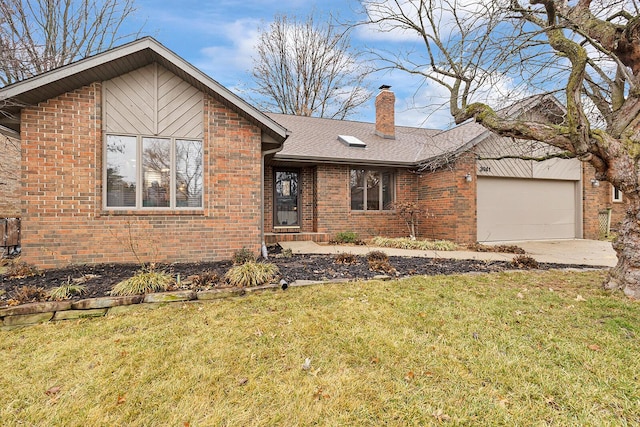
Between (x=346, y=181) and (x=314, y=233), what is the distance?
7.26 ft

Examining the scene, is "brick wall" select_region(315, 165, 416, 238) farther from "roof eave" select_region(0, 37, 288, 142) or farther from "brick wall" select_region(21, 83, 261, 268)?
"roof eave" select_region(0, 37, 288, 142)

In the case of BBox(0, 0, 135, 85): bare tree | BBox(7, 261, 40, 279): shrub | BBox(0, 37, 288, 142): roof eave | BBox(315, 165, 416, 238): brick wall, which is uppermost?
BBox(0, 0, 135, 85): bare tree

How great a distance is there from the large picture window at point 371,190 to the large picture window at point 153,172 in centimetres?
607

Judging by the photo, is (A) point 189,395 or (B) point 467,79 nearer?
(A) point 189,395

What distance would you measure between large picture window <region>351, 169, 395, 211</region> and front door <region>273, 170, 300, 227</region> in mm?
2146

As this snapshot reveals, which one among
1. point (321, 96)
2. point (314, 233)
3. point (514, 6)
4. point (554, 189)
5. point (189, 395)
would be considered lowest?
point (189, 395)

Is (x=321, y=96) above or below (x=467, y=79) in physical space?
Result: above

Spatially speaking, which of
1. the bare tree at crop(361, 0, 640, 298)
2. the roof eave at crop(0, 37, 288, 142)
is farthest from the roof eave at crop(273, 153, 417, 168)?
the bare tree at crop(361, 0, 640, 298)

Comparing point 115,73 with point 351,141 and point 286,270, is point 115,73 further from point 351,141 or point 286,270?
point 351,141

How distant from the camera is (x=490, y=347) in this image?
2961mm

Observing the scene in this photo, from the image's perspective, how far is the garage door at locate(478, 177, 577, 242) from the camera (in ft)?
34.0

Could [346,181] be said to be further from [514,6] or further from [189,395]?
[189,395]

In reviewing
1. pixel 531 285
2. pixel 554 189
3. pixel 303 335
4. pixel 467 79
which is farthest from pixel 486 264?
pixel 554 189

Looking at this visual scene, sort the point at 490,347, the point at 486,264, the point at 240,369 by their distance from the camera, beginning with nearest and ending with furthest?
the point at 240,369 < the point at 490,347 < the point at 486,264
